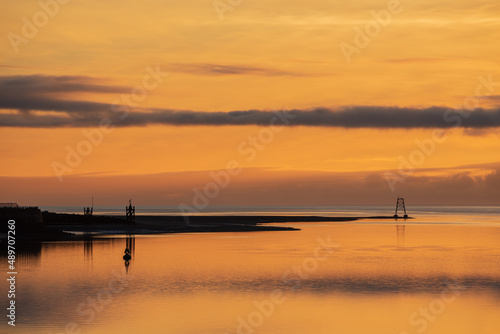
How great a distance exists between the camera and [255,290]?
45281mm

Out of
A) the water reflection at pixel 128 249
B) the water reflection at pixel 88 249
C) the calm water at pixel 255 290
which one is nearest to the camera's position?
the calm water at pixel 255 290

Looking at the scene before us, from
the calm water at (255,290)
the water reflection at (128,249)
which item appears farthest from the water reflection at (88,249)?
the water reflection at (128,249)

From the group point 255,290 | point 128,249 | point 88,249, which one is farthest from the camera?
point 88,249

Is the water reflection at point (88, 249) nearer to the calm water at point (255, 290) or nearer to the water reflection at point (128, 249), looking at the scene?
the calm water at point (255, 290)

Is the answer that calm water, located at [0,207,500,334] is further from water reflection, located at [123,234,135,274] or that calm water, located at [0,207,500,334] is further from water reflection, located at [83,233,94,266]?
water reflection, located at [123,234,135,274]

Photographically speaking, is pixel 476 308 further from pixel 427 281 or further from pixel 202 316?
pixel 202 316

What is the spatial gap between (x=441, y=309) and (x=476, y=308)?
197cm

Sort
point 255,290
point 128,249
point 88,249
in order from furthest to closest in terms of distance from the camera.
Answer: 1. point 88,249
2. point 128,249
3. point 255,290

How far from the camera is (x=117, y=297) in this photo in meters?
41.4

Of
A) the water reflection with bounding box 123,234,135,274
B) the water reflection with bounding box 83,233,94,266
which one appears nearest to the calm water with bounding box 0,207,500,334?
the water reflection with bounding box 83,233,94,266

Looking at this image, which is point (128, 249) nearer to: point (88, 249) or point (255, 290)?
point (88, 249)

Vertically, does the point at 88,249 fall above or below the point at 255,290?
above

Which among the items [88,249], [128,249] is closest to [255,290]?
[128,249]

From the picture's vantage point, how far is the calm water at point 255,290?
34.2 metres
